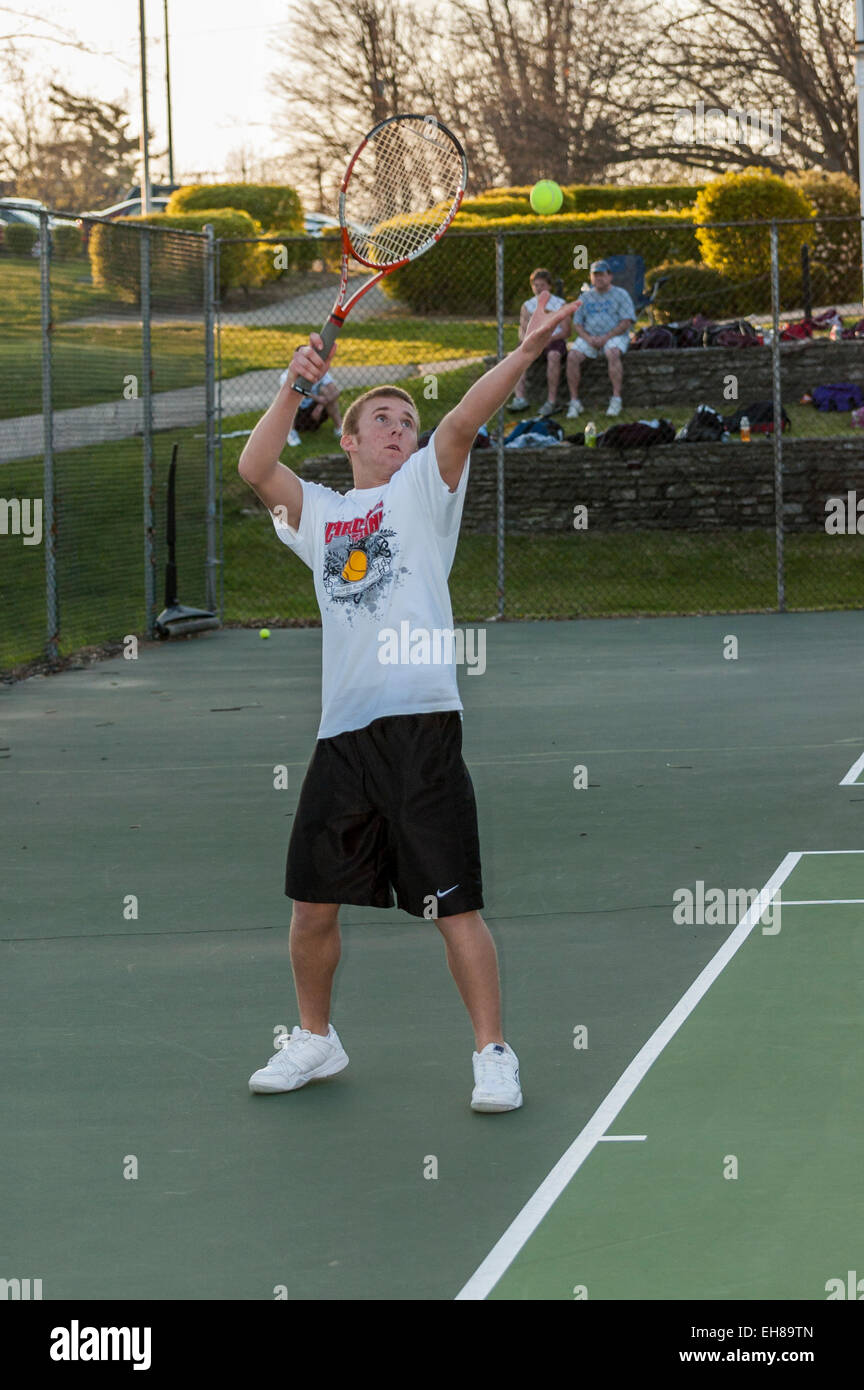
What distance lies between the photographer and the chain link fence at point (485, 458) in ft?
52.4

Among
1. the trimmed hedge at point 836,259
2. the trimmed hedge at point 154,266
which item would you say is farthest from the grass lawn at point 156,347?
the trimmed hedge at point 836,259

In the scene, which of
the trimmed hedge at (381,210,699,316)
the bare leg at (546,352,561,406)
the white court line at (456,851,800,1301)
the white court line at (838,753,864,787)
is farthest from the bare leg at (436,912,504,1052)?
the trimmed hedge at (381,210,699,316)

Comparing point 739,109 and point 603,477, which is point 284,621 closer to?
point 603,477

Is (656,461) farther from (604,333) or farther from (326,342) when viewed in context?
(326,342)

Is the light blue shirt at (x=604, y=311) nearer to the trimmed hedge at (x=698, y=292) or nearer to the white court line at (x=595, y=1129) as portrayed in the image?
the trimmed hedge at (x=698, y=292)

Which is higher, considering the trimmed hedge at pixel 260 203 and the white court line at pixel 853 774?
the trimmed hedge at pixel 260 203

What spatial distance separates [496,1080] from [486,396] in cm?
162

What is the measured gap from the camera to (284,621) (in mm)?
16609

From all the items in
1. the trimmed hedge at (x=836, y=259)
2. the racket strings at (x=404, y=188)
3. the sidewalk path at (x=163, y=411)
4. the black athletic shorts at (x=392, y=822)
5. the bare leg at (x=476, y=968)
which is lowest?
the bare leg at (x=476, y=968)

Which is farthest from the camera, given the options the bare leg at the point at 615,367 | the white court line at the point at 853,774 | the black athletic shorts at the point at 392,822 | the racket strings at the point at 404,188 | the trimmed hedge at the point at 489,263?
the trimmed hedge at the point at 489,263

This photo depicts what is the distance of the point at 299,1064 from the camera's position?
5.00m

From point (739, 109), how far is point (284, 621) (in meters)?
25.8

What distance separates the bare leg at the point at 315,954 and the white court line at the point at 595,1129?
2.49 ft

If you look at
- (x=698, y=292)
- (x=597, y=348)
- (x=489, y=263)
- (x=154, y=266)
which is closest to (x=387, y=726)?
(x=154, y=266)
